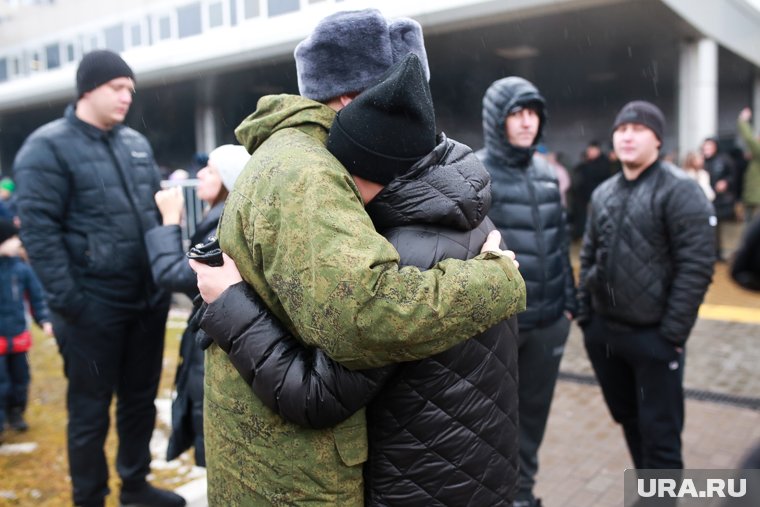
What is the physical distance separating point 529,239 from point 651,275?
2.00ft

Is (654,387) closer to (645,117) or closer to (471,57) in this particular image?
(645,117)

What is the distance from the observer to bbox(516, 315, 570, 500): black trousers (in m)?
3.42

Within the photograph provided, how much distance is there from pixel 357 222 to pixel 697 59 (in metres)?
11.6

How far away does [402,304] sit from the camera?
152 cm

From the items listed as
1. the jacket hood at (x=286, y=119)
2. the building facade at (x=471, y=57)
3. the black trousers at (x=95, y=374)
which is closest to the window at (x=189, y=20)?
the building facade at (x=471, y=57)

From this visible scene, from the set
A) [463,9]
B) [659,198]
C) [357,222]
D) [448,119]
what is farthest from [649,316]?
[448,119]

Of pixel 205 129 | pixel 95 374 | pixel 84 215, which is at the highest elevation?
pixel 84 215

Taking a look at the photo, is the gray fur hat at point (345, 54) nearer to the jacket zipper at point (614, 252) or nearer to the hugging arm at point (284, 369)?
the hugging arm at point (284, 369)

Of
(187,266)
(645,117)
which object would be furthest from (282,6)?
(187,266)

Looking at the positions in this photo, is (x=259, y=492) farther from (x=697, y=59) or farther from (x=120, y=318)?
(x=697, y=59)

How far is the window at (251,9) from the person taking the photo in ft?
48.3

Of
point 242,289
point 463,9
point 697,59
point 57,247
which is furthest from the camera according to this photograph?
point 697,59

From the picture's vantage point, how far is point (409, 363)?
175 centimetres

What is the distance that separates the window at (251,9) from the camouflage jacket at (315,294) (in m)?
14.0
